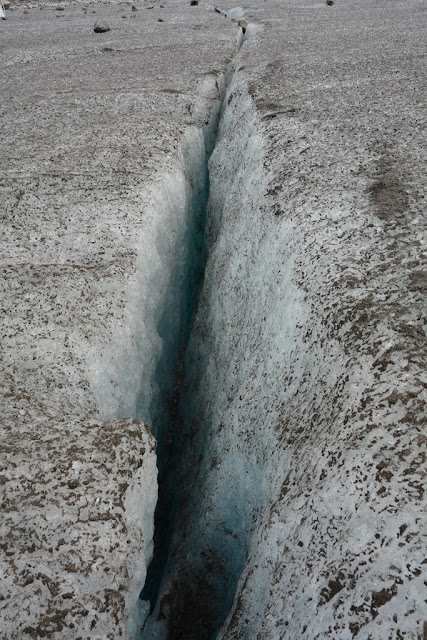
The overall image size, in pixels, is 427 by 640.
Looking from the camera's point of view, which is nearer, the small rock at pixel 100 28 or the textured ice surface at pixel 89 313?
the textured ice surface at pixel 89 313

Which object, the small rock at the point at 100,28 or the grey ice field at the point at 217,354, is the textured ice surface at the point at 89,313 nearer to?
the grey ice field at the point at 217,354

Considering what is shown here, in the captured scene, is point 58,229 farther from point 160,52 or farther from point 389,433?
point 160,52

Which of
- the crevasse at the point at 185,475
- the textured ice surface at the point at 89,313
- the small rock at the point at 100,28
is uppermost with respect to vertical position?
the small rock at the point at 100,28

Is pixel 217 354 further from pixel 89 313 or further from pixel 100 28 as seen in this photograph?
pixel 100 28

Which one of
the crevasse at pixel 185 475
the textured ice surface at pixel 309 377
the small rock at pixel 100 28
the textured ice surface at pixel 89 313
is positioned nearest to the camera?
the textured ice surface at pixel 309 377

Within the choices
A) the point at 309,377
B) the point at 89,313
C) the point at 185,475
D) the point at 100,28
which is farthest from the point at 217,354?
the point at 100,28

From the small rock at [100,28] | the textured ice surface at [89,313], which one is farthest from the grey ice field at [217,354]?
the small rock at [100,28]

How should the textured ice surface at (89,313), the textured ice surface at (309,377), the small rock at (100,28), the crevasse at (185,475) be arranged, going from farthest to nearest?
the small rock at (100,28) → the crevasse at (185,475) → the textured ice surface at (89,313) → the textured ice surface at (309,377)

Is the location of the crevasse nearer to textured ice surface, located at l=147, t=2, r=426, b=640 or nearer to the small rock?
textured ice surface, located at l=147, t=2, r=426, b=640

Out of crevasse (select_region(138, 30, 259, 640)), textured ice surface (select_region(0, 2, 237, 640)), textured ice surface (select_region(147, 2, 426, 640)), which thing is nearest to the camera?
textured ice surface (select_region(147, 2, 426, 640))

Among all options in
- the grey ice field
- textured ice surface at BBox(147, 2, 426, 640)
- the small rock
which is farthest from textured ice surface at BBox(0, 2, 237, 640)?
the small rock
